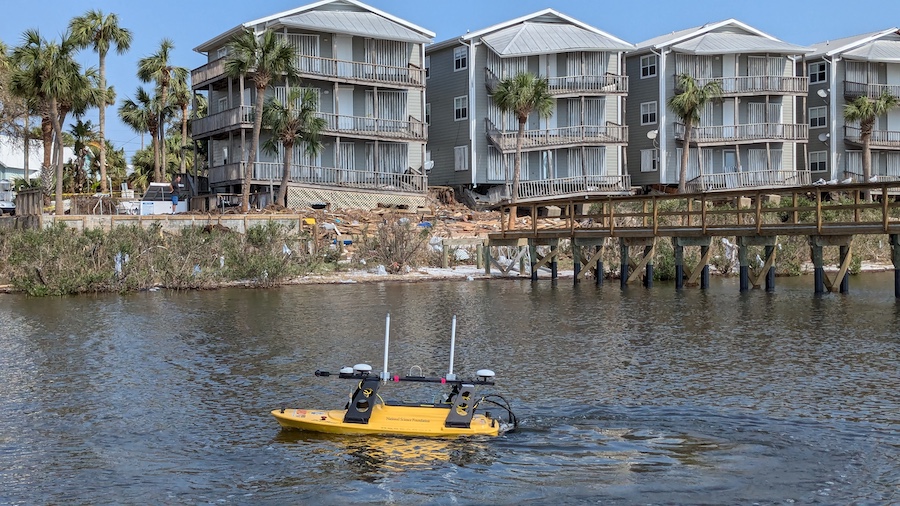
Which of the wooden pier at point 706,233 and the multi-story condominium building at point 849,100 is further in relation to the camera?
the multi-story condominium building at point 849,100

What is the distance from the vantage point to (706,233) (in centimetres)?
3241

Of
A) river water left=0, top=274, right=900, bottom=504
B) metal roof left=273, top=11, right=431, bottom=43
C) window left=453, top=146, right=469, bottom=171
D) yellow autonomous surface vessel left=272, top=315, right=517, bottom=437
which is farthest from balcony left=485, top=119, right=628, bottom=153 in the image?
yellow autonomous surface vessel left=272, top=315, right=517, bottom=437

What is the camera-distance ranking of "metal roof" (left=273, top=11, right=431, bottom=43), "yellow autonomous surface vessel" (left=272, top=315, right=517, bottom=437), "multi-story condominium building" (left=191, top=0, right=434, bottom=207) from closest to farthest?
1. "yellow autonomous surface vessel" (left=272, top=315, right=517, bottom=437)
2. "multi-story condominium building" (left=191, top=0, right=434, bottom=207)
3. "metal roof" (left=273, top=11, right=431, bottom=43)

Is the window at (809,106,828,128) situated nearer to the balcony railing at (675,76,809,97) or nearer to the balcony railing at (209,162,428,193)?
the balcony railing at (675,76,809,97)

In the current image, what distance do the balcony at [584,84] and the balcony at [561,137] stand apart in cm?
182

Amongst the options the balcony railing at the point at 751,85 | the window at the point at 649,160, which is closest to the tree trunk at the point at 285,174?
the window at the point at 649,160

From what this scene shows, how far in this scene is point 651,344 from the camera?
21.3 metres

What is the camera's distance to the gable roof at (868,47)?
208 feet

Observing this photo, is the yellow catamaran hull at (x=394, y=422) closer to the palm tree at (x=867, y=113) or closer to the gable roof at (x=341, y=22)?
the gable roof at (x=341, y=22)

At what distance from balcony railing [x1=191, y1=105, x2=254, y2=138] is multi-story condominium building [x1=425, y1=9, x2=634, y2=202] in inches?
429

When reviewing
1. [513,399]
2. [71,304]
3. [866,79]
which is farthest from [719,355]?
[866,79]

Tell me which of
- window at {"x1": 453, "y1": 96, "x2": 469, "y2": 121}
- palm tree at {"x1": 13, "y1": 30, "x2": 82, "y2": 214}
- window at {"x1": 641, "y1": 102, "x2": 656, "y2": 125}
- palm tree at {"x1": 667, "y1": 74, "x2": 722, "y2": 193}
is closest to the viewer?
palm tree at {"x1": 13, "y1": 30, "x2": 82, "y2": 214}

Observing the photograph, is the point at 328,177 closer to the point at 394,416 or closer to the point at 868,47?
the point at 868,47

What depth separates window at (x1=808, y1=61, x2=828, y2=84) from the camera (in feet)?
214
